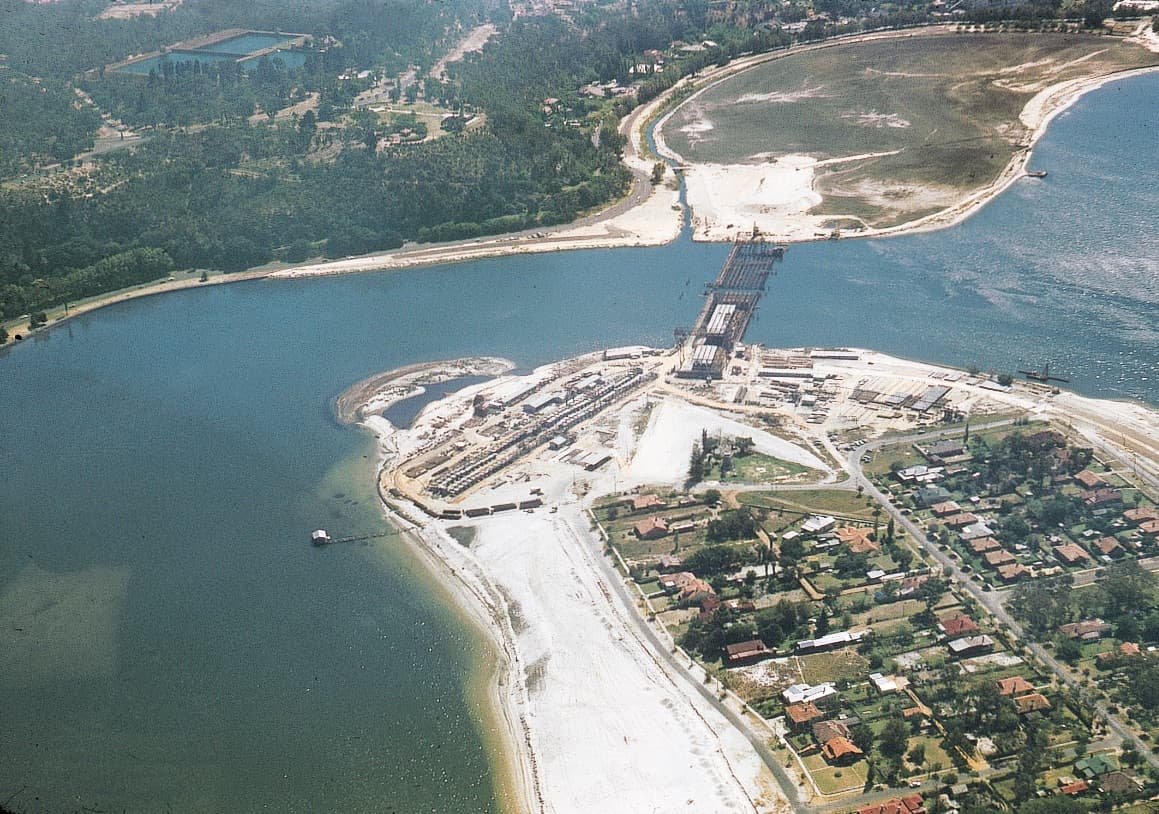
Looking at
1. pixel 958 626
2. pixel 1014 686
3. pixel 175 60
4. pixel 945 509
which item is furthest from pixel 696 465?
pixel 175 60

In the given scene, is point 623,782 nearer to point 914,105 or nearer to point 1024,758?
point 1024,758

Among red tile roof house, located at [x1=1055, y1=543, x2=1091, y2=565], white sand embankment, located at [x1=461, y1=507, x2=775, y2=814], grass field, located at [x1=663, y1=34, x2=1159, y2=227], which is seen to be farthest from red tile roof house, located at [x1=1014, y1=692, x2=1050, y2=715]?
grass field, located at [x1=663, y1=34, x2=1159, y2=227]

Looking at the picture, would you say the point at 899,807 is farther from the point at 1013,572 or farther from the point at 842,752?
the point at 1013,572

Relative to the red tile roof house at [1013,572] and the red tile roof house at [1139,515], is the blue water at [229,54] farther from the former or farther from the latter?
the red tile roof house at [1013,572]

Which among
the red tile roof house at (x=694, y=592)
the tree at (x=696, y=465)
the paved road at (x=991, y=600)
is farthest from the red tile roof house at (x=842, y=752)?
the tree at (x=696, y=465)

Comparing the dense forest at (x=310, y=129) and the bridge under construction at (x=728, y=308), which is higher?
the dense forest at (x=310, y=129)
